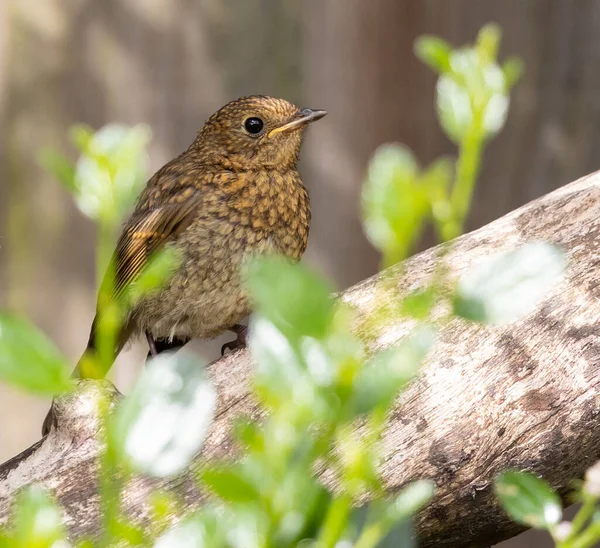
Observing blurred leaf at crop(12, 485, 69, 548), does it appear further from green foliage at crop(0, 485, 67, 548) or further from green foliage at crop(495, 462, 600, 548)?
green foliage at crop(495, 462, 600, 548)

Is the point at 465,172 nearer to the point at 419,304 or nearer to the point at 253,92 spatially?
the point at 419,304

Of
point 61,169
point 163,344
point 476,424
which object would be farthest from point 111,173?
point 163,344

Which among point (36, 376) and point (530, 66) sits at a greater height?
point (530, 66)

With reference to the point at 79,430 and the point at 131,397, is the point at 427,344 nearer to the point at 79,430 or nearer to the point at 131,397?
the point at 131,397

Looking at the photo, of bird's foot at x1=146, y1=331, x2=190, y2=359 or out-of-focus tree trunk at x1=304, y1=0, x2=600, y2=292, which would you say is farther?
out-of-focus tree trunk at x1=304, y1=0, x2=600, y2=292

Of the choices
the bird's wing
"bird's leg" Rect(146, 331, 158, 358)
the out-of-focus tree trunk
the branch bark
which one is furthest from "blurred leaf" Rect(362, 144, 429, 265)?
the out-of-focus tree trunk

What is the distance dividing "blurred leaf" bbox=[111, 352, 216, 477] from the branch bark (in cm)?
92

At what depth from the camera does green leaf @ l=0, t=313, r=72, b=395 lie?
0.23 metres

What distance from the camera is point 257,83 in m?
2.64

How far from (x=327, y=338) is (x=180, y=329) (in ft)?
5.99

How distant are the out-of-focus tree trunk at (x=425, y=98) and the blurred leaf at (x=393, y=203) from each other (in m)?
2.28

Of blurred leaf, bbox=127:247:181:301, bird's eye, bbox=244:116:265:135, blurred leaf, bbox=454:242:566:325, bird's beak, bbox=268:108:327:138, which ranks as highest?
bird's eye, bbox=244:116:265:135

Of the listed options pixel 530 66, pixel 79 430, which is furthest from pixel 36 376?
pixel 530 66

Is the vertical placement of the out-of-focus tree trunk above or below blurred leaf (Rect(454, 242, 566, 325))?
above
